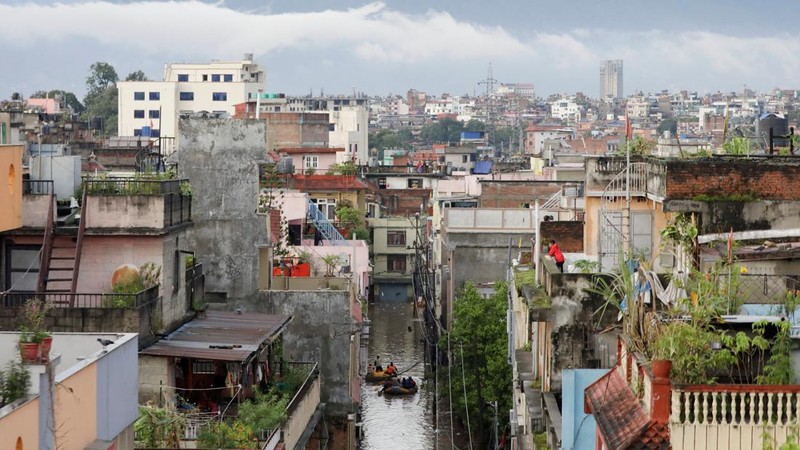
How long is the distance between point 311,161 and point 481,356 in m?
45.1

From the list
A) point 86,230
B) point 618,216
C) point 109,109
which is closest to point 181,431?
point 86,230

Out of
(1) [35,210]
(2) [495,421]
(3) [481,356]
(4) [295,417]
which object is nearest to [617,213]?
(4) [295,417]

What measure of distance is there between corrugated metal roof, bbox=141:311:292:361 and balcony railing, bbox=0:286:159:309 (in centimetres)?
81

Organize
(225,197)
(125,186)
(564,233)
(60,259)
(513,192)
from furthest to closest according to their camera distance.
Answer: (513,192)
(564,233)
(225,197)
(125,186)
(60,259)

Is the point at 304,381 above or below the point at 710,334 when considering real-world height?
below

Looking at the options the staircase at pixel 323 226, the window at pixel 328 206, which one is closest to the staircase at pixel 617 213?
the staircase at pixel 323 226

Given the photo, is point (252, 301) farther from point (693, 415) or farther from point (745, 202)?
point (693, 415)

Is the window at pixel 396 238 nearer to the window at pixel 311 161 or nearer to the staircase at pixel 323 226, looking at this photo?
the window at pixel 311 161

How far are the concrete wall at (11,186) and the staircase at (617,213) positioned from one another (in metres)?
9.54

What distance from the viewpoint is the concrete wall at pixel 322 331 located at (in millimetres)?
35938

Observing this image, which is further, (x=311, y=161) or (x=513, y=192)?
(x=311, y=161)

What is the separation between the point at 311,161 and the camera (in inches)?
3607

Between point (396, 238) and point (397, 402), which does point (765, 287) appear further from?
point (396, 238)

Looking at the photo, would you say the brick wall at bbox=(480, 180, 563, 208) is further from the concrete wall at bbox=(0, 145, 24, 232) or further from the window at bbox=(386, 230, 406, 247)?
the concrete wall at bbox=(0, 145, 24, 232)
